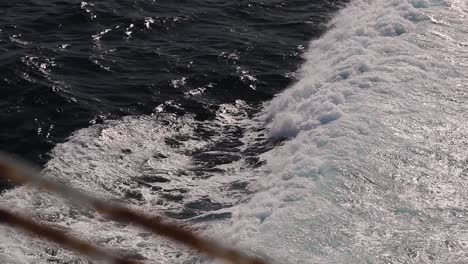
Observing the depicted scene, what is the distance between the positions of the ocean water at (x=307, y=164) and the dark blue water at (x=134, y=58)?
314mm

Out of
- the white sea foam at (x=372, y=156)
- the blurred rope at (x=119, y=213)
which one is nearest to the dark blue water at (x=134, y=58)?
the white sea foam at (x=372, y=156)

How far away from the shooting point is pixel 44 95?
16.0 metres

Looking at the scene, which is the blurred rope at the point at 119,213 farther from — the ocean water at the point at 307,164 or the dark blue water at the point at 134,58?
the dark blue water at the point at 134,58

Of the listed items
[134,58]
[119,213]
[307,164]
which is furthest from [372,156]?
[119,213]

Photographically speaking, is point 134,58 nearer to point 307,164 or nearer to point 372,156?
point 307,164

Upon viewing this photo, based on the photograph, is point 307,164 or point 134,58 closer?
point 307,164

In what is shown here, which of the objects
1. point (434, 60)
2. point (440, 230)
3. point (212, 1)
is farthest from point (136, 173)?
point (212, 1)

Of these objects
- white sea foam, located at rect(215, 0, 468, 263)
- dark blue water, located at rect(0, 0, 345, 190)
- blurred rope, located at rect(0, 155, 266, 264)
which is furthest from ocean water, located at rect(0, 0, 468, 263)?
blurred rope, located at rect(0, 155, 266, 264)

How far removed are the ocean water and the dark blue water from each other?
31cm

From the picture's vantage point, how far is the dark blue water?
51.1 feet

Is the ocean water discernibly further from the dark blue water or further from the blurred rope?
the blurred rope

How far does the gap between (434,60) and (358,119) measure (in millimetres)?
4286

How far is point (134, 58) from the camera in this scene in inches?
728

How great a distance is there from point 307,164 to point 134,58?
784cm
